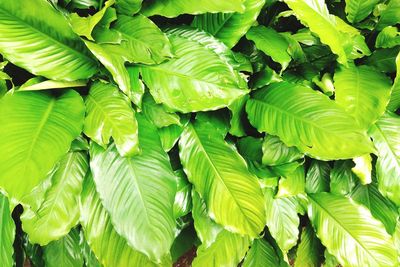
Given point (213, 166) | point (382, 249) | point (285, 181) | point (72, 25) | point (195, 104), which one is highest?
point (72, 25)

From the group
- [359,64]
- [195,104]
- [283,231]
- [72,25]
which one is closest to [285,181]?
[283,231]

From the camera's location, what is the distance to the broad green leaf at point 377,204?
4.62ft

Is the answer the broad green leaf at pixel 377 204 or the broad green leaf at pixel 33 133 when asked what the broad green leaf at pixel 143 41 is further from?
the broad green leaf at pixel 377 204

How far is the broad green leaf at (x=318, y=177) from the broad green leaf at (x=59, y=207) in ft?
2.40

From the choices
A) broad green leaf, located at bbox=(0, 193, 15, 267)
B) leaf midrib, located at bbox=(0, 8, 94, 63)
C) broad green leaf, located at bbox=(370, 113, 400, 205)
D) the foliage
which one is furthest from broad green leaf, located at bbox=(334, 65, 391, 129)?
broad green leaf, located at bbox=(0, 193, 15, 267)

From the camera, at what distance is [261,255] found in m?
1.44

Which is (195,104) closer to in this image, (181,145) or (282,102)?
(181,145)

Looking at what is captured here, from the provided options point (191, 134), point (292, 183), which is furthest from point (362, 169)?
point (191, 134)

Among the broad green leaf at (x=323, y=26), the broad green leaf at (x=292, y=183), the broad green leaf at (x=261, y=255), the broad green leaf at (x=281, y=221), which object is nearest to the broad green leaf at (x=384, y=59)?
the broad green leaf at (x=323, y=26)

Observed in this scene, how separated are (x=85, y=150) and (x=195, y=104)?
33cm

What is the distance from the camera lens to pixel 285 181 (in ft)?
4.29

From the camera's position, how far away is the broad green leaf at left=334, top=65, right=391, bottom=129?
123 cm

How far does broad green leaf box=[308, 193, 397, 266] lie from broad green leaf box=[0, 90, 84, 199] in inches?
31.9

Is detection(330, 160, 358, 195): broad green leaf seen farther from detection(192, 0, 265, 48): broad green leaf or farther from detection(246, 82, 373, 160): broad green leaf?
detection(192, 0, 265, 48): broad green leaf
